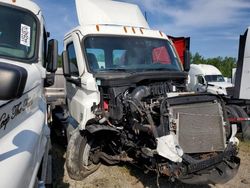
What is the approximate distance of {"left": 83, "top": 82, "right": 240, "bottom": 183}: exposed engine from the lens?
4086 millimetres

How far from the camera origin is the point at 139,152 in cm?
469

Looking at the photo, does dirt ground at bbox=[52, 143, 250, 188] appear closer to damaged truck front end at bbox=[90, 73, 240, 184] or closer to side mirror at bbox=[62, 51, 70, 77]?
damaged truck front end at bbox=[90, 73, 240, 184]

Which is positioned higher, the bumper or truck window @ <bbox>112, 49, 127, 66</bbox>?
truck window @ <bbox>112, 49, 127, 66</bbox>

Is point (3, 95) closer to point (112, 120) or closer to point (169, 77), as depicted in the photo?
point (112, 120)

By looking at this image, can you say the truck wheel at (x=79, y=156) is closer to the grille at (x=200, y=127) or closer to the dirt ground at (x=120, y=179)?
the dirt ground at (x=120, y=179)

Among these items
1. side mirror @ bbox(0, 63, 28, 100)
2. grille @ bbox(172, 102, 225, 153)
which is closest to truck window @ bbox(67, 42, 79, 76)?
grille @ bbox(172, 102, 225, 153)

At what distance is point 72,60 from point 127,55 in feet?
3.74

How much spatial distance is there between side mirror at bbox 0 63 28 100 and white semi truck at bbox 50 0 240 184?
9.51 feet

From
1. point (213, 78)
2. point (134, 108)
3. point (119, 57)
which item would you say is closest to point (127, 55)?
point (119, 57)

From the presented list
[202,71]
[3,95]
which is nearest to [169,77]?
[3,95]

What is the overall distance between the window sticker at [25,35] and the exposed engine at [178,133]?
1.76m

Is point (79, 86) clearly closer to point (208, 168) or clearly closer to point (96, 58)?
point (96, 58)

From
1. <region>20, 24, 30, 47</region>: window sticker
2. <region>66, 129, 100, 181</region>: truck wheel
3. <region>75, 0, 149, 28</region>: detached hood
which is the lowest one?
<region>66, 129, 100, 181</region>: truck wheel

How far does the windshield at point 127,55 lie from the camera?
18.8 feet
